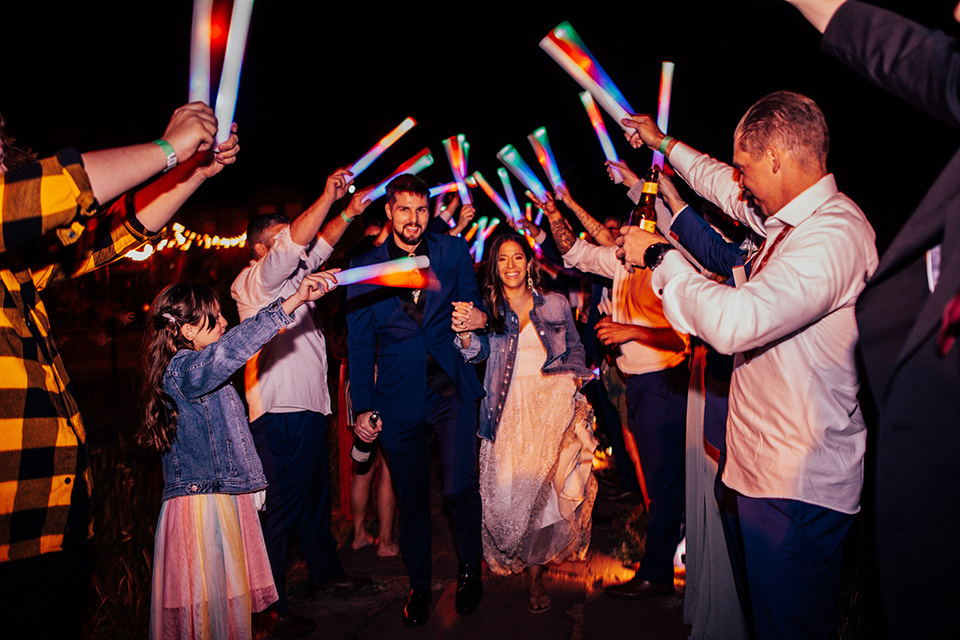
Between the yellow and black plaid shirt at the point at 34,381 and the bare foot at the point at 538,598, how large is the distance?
249 cm

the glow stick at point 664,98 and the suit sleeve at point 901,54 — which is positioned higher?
the glow stick at point 664,98

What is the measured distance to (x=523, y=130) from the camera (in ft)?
42.6

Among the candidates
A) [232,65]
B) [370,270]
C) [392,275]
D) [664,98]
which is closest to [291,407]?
[392,275]

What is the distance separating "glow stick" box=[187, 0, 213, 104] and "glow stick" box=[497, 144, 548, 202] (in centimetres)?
236

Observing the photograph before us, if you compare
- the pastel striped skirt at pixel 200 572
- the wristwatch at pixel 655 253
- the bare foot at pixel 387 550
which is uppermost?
the wristwatch at pixel 655 253

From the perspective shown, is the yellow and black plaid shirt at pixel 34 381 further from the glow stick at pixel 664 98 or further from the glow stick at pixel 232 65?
the glow stick at pixel 664 98

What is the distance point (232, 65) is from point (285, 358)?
1.80 metres

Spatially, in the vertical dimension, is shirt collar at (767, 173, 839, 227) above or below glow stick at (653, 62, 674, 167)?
below

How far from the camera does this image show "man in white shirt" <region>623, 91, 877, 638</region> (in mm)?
1710

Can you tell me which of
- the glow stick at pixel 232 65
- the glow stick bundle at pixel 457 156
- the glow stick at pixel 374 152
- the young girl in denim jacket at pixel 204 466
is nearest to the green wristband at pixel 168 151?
the glow stick at pixel 232 65

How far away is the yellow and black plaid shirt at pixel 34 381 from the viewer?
54.9 inches

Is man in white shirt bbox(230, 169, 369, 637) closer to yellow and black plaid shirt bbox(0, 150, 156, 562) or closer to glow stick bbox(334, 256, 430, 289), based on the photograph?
glow stick bbox(334, 256, 430, 289)

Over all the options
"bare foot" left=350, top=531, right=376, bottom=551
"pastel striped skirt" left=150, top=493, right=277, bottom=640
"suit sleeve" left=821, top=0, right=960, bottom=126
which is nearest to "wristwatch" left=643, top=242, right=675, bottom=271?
"suit sleeve" left=821, top=0, right=960, bottom=126

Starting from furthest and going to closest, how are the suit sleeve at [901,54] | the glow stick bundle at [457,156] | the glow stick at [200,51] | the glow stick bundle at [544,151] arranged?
the glow stick bundle at [457,156]
the glow stick bundle at [544,151]
the glow stick at [200,51]
the suit sleeve at [901,54]
